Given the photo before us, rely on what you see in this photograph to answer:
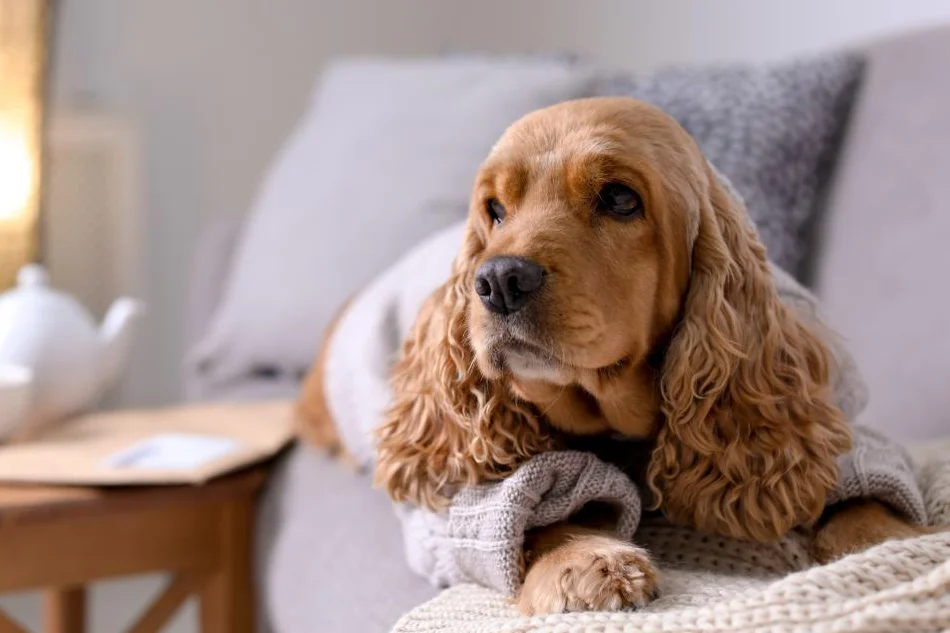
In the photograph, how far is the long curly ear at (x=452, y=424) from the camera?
1.16 m

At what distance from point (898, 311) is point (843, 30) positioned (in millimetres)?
979

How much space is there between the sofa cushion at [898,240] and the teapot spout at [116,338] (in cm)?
126

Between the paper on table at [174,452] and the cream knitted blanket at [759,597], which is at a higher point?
the cream knitted blanket at [759,597]

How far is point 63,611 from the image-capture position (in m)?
2.14

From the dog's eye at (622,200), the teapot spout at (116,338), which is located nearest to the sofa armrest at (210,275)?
the teapot spout at (116,338)

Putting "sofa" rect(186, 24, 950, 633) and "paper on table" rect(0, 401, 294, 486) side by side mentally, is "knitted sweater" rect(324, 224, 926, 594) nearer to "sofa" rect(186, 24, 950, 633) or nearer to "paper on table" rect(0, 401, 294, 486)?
"sofa" rect(186, 24, 950, 633)

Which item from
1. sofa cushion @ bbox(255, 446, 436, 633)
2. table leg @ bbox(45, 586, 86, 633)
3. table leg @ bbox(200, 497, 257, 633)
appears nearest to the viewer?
sofa cushion @ bbox(255, 446, 436, 633)

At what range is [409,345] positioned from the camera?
4.33 feet

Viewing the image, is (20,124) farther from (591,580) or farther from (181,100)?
(591,580)

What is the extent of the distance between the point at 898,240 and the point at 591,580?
3.35 feet

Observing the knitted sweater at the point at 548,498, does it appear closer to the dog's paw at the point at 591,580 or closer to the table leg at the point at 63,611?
the dog's paw at the point at 591,580

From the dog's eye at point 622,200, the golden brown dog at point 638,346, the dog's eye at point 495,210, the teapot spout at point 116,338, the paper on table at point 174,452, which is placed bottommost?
the paper on table at point 174,452

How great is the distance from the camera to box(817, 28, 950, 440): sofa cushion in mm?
1650

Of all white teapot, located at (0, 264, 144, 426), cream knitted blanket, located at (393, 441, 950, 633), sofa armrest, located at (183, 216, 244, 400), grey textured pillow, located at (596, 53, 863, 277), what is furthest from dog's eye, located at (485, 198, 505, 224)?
sofa armrest, located at (183, 216, 244, 400)
